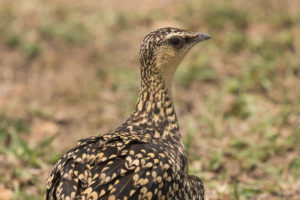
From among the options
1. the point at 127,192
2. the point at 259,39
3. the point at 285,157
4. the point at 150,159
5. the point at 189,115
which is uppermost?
the point at 259,39

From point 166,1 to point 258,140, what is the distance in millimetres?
5237

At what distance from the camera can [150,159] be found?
3916 mm

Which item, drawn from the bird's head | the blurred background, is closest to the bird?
the bird's head

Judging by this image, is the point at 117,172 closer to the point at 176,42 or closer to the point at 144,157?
the point at 144,157

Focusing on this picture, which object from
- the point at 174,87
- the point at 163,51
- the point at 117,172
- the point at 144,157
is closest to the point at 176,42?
the point at 163,51

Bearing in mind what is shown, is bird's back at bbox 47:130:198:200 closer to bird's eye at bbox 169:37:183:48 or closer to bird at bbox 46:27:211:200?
bird at bbox 46:27:211:200

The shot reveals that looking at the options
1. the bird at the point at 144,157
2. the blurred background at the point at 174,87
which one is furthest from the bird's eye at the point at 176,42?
the blurred background at the point at 174,87

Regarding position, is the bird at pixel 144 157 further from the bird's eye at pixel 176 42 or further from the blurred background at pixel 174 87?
the blurred background at pixel 174 87

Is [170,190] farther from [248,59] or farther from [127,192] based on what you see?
[248,59]

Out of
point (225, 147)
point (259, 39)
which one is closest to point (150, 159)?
point (225, 147)

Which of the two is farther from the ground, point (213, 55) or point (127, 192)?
point (213, 55)

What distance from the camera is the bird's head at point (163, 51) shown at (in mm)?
4945

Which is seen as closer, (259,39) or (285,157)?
(285,157)

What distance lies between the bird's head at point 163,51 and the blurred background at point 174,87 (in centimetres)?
151
